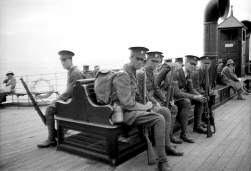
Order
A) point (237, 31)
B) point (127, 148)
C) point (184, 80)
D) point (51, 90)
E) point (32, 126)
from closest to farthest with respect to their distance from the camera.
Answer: point (127, 148) < point (184, 80) < point (32, 126) < point (51, 90) < point (237, 31)

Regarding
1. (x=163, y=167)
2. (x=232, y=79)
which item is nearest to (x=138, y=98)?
(x=163, y=167)

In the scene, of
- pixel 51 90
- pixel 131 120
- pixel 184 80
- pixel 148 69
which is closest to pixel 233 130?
pixel 184 80

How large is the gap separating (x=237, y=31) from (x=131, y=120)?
9.82 m

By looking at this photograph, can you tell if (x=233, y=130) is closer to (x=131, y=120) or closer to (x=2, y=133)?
(x=131, y=120)

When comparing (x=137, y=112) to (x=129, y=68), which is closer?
(x=137, y=112)

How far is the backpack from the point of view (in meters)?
3.18

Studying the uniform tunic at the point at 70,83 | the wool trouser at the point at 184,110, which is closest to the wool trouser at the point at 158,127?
the wool trouser at the point at 184,110

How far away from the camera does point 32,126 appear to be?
543 cm

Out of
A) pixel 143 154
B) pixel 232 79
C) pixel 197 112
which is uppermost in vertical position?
pixel 232 79

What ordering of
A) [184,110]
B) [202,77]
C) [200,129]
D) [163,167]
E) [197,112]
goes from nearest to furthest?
[163,167] < [184,110] < [200,129] < [197,112] < [202,77]

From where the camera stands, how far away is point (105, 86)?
3.20 metres

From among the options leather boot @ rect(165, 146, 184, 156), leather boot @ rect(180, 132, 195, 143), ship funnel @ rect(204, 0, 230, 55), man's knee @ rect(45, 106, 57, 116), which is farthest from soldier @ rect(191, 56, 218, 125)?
ship funnel @ rect(204, 0, 230, 55)

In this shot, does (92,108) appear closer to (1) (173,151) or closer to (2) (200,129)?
(1) (173,151)

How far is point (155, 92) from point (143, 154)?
1.09 meters
